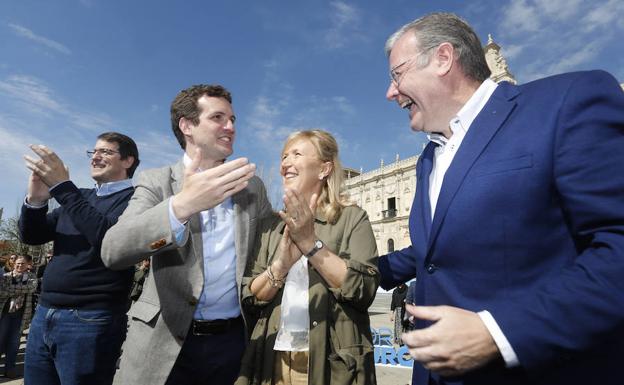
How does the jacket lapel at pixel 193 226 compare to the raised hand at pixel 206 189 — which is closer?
the raised hand at pixel 206 189

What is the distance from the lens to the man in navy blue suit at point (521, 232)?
1.01m

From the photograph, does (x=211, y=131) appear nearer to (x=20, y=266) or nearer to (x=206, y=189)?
(x=206, y=189)

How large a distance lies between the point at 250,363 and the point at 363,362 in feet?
2.19

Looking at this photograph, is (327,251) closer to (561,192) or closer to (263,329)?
(263,329)

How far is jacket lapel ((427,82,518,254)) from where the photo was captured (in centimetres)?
141

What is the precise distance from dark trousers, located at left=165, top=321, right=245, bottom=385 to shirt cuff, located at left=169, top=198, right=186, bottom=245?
2.07 feet

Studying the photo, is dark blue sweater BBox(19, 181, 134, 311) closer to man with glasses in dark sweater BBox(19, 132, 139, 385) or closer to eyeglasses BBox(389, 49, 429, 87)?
man with glasses in dark sweater BBox(19, 132, 139, 385)

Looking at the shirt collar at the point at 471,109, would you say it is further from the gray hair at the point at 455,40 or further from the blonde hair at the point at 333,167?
the blonde hair at the point at 333,167

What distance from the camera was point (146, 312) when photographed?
73.9 inches

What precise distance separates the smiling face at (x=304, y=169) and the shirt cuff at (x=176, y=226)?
0.84m

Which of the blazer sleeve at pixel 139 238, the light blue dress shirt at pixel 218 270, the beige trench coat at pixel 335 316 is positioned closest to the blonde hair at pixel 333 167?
the beige trench coat at pixel 335 316

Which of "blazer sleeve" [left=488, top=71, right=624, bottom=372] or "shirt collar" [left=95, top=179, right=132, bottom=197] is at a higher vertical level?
"shirt collar" [left=95, top=179, right=132, bottom=197]

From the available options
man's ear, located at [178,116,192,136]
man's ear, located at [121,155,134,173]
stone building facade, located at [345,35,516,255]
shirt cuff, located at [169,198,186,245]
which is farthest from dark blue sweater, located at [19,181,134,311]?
stone building facade, located at [345,35,516,255]

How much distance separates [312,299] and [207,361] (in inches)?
27.8
